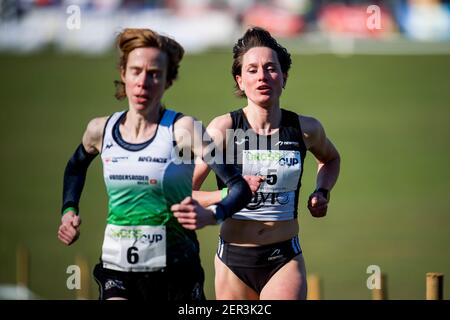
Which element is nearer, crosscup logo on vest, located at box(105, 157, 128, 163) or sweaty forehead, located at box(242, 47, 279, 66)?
crosscup logo on vest, located at box(105, 157, 128, 163)

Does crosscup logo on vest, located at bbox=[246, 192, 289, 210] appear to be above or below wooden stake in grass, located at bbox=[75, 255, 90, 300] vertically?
above

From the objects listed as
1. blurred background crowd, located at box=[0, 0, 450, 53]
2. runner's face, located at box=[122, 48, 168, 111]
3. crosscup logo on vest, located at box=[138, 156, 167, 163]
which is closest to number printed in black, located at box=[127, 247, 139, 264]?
crosscup logo on vest, located at box=[138, 156, 167, 163]

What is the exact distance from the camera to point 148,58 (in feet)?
23.0

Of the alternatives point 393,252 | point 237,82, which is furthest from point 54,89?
point 237,82

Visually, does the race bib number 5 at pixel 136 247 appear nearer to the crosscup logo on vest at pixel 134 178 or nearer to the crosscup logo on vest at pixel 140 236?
the crosscup logo on vest at pixel 140 236

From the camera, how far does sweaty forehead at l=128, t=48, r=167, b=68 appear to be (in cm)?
702

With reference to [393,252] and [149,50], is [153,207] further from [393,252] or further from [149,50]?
[393,252]

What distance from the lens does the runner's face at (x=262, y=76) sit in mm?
8023

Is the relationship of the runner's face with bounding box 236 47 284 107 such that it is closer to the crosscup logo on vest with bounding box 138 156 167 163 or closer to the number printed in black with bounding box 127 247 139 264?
the crosscup logo on vest with bounding box 138 156 167 163

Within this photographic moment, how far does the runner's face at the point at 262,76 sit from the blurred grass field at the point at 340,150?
636 cm

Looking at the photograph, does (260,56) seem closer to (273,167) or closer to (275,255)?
(273,167)

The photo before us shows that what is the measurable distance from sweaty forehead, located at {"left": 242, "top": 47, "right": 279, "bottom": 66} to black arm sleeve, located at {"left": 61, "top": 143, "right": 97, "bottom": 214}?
1.41 metres

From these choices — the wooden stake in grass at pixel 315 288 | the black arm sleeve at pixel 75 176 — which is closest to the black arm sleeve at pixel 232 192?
the black arm sleeve at pixel 75 176
